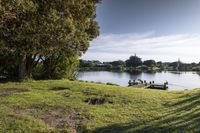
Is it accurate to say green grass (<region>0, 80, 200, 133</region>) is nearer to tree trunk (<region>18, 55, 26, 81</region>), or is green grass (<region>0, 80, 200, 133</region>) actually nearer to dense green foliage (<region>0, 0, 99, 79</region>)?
dense green foliage (<region>0, 0, 99, 79</region>)

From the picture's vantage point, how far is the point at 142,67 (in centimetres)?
9812

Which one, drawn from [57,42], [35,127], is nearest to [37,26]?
[57,42]

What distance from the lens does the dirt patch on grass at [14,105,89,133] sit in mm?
6711

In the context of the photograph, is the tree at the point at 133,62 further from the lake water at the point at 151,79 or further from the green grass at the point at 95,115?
the green grass at the point at 95,115

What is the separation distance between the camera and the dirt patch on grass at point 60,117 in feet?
22.0

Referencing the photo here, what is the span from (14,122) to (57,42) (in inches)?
334

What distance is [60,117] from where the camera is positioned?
24.8 feet

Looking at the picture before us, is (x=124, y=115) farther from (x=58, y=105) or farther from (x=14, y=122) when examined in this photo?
(x=14, y=122)

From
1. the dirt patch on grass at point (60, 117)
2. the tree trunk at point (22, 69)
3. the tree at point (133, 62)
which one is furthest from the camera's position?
the tree at point (133, 62)

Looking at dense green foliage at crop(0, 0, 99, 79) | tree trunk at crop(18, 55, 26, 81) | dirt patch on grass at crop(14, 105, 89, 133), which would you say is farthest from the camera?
tree trunk at crop(18, 55, 26, 81)

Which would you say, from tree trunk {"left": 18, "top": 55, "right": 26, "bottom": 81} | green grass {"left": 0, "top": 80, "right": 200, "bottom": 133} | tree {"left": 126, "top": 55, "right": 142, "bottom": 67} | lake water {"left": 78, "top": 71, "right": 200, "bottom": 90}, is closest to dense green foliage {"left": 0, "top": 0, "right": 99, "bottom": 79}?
tree trunk {"left": 18, "top": 55, "right": 26, "bottom": 81}

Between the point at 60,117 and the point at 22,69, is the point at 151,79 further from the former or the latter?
the point at 60,117

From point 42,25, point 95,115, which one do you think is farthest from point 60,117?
point 42,25

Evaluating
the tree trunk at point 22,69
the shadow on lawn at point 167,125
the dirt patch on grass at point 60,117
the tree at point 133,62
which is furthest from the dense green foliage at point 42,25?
the tree at point 133,62
